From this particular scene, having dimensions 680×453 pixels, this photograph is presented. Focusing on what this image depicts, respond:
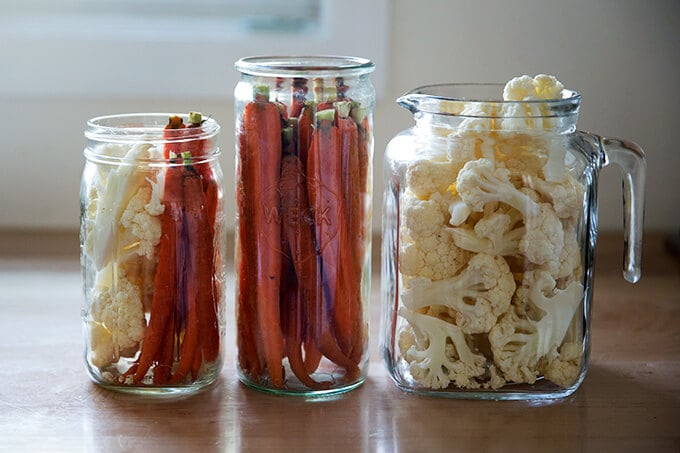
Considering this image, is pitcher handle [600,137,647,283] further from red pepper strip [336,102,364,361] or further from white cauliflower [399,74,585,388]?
red pepper strip [336,102,364,361]

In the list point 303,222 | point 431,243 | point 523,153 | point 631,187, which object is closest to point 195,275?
point 303,222

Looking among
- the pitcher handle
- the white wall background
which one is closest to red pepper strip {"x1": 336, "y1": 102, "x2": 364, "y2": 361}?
the pitcher handle

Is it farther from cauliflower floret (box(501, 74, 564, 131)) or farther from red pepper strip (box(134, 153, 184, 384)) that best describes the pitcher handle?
red pepper strip (box(134, 153, 184, 384))

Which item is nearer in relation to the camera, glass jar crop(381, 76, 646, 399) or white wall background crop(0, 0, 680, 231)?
glass jar crop(381, 76, 646, 399)

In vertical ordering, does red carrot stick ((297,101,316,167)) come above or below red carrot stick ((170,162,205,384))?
above

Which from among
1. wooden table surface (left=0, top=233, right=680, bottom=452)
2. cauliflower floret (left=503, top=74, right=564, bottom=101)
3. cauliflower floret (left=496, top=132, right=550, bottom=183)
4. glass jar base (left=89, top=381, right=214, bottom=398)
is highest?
cauliflower floret (left=503, top=74, right=564, bottom=101)

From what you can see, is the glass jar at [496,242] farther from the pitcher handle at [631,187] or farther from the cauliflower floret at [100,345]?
the cauliflower floret at [100,345]

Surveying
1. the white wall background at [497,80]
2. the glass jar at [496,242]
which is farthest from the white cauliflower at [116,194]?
the white wall background at [497,80]
